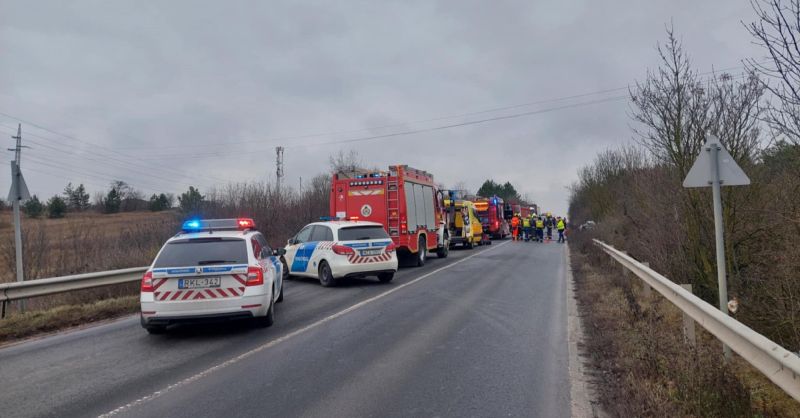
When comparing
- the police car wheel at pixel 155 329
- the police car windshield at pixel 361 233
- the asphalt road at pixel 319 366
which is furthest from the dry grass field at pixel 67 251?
the police car wheel at pixel 155 329

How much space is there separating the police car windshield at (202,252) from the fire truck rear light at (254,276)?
189 mm

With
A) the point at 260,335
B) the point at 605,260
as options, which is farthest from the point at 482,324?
the point at 605,260

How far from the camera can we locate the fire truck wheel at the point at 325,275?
13.5 meters

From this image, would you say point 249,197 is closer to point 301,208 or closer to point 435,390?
point 301,208

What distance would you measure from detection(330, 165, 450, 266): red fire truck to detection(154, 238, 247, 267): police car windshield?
9.57 m

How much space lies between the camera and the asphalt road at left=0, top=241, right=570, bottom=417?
196 inches

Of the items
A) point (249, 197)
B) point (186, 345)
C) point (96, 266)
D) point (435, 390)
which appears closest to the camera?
point (435, 390)

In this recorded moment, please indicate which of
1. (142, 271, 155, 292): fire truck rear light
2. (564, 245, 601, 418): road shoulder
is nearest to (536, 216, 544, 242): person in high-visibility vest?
(564, 245, 601, 418): road shoulder

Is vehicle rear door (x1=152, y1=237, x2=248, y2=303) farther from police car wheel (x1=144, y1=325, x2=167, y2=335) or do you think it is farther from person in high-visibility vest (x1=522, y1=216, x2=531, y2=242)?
person in high-visibility vest (x1=522, y1=216, x2=531, y2=242)

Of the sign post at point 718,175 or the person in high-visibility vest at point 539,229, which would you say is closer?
the sign post at point 718,175

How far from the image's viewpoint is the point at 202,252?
322 inches

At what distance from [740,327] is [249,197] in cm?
2594

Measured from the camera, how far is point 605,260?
16.6 meters

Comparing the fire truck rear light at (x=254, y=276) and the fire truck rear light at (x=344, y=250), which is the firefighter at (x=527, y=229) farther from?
the fire truck rear light at (x=254, y=276)
